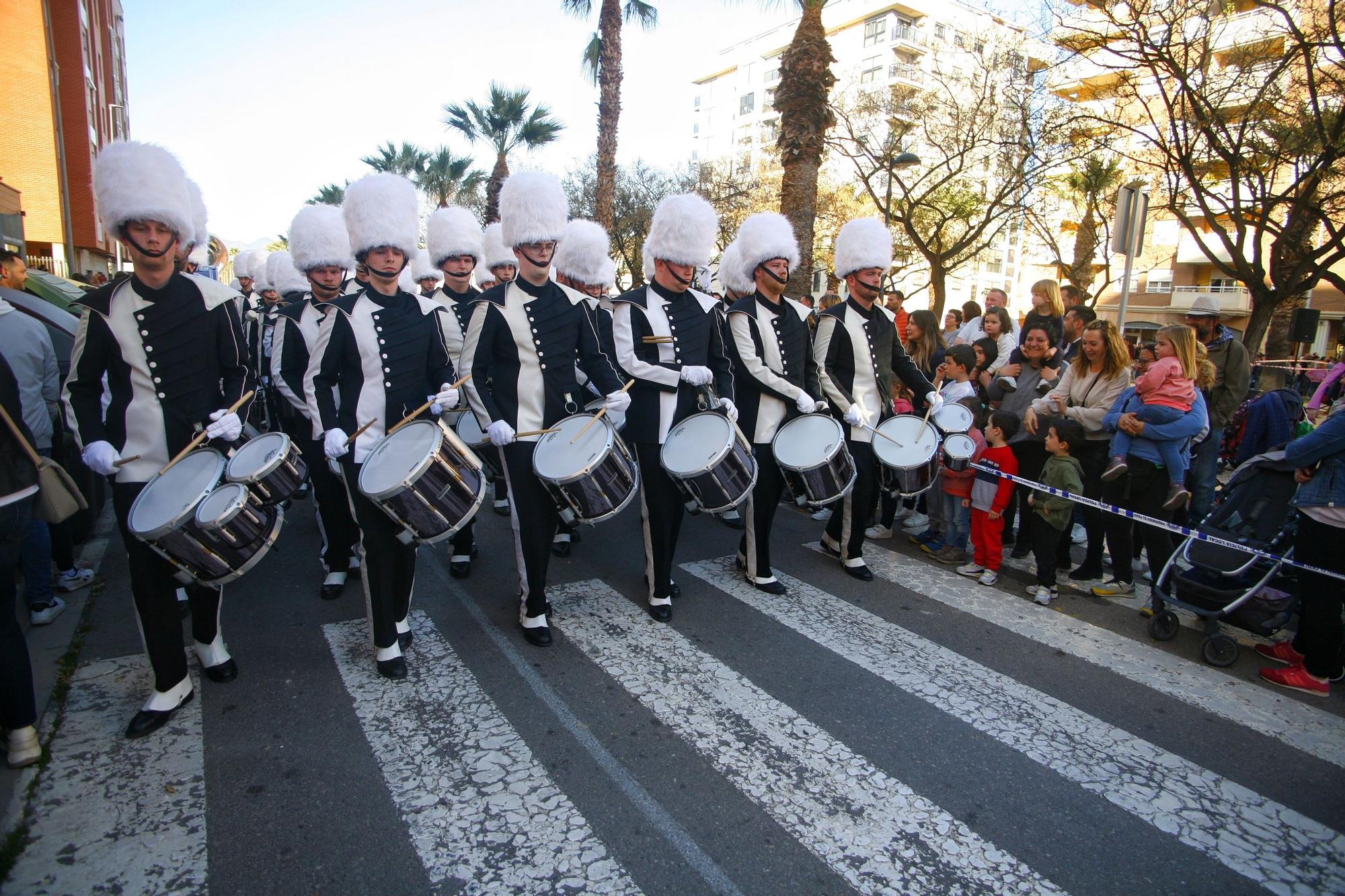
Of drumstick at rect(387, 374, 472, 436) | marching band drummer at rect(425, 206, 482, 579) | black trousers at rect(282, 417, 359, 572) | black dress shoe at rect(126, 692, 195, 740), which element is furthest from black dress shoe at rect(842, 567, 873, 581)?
black dress shoe at rect(126, 692, 195, 740)

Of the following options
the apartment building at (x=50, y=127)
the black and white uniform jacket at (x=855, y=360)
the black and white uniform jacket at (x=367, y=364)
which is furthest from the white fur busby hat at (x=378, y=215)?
the apartment building at (x=50, y=127)

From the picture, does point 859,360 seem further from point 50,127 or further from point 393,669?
point 50,127

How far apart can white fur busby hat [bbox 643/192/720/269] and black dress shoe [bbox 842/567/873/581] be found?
256cm

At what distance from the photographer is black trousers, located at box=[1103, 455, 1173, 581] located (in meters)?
5.52

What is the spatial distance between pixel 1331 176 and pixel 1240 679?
41.2ft

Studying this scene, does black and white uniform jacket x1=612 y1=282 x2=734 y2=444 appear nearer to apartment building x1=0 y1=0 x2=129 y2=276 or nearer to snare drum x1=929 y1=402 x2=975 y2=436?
snare drum x1=929 y1=402 x2=975 y2=436

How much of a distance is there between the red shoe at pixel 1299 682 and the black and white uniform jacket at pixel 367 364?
509cm

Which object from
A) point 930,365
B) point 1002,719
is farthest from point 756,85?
point 1002,719

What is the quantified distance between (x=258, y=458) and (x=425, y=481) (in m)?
0.94

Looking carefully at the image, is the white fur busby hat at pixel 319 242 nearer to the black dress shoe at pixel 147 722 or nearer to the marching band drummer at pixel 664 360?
the marching band drummer at pixel 664 360

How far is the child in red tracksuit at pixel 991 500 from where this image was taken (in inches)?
231

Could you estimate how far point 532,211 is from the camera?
180 inches

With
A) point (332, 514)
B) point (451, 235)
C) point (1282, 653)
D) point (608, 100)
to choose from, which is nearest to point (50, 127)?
point (608, 100)

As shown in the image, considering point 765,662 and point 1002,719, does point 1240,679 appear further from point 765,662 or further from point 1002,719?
point 765,662
